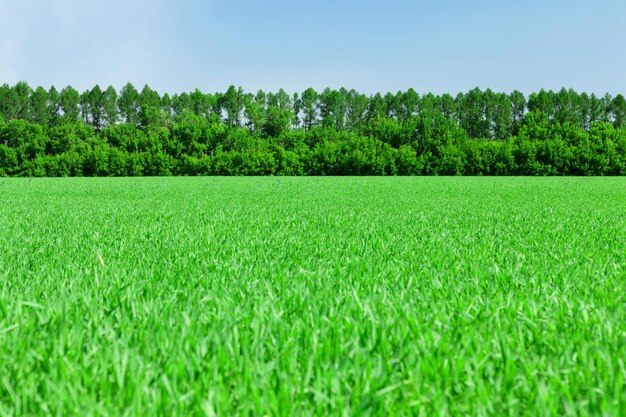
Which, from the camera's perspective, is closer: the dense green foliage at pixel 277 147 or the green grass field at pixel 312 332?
the green grass field at pixel 312 332

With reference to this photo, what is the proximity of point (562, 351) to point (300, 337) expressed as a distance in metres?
0.80

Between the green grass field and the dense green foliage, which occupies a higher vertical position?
the dense green foliage

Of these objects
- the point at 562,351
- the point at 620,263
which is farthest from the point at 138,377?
the point at 620,263

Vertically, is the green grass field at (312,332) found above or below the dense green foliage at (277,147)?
below

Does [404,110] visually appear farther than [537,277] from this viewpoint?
Yes

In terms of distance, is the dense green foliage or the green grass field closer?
the green grass field

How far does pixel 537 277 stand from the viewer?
2549 mm

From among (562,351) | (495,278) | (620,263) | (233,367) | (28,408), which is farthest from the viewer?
(620,263)

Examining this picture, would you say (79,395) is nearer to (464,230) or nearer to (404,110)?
(464,230)

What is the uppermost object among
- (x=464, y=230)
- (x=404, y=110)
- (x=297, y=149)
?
(x=404, y=110)

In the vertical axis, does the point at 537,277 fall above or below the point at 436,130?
below

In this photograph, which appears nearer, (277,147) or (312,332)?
(312,332)

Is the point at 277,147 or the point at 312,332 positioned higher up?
the point at 277,147

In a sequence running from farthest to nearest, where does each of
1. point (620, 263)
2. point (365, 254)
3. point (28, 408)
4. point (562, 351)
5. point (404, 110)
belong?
point (404, 110) → point (365, 254) → point (620, 263) → point (562, 351) → point (28, 408)
